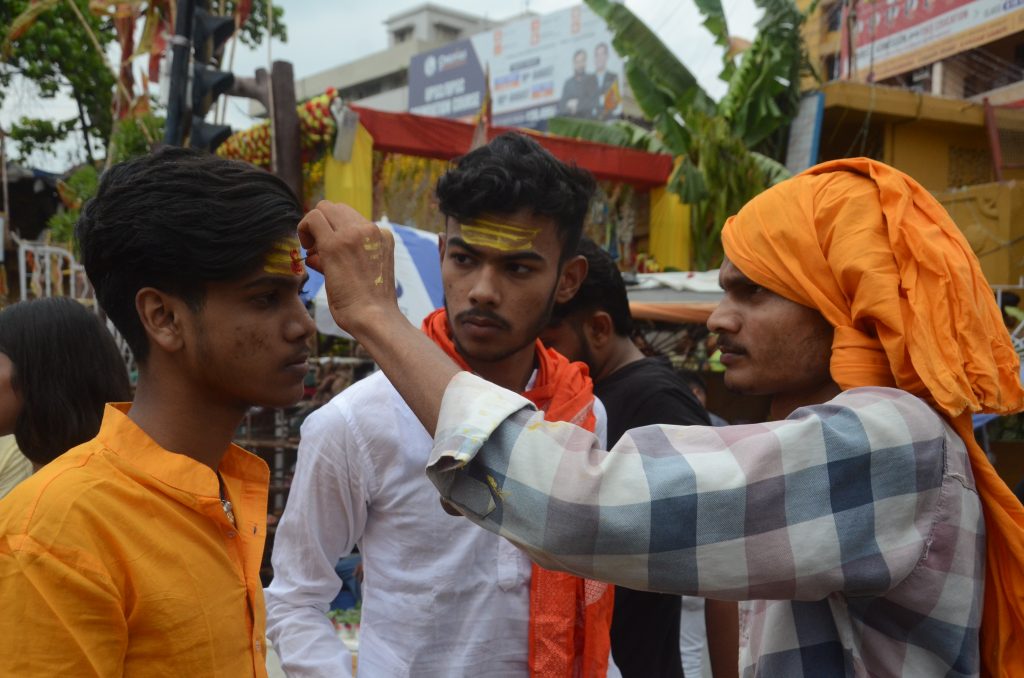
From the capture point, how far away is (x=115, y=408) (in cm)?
158

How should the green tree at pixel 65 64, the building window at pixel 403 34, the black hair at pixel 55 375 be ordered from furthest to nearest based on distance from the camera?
the building window at pixel 403 34 → the green tree at pixel 65 64 → the black hair at pixel 55 375

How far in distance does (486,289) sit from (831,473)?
1171 millimetres

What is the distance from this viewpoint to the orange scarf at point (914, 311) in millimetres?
1420

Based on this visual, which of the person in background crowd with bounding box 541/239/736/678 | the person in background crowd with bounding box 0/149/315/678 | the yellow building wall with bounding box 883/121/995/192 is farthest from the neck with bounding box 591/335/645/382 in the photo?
the yellow building wall with bounding box 883/121/995/192

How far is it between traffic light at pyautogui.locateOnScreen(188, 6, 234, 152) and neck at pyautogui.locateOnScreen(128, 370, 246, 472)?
15.0 ft

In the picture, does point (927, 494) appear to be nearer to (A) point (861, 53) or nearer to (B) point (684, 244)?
(B) point (684, 244)

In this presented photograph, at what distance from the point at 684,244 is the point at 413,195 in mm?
4639

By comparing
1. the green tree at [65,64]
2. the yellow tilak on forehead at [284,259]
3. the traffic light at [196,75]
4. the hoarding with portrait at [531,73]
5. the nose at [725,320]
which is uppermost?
the hoarding with portrait at [531,73]

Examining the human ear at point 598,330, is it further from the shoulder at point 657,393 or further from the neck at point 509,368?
the neck at point 509,368

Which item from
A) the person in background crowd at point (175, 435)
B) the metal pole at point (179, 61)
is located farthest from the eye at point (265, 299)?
the metal pole at point (179, 61)

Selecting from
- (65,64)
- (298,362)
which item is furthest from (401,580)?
(65,64)

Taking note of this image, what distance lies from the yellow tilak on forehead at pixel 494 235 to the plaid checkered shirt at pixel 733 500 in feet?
3.42

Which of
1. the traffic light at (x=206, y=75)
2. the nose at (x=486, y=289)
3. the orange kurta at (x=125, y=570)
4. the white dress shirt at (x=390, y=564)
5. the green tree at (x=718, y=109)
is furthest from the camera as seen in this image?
the green tree at (x=718, y=109)

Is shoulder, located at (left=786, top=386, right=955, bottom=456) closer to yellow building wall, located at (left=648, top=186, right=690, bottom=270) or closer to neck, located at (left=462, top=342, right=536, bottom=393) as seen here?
neck, located at (left=462, top=342, right=536, bottom=393)
